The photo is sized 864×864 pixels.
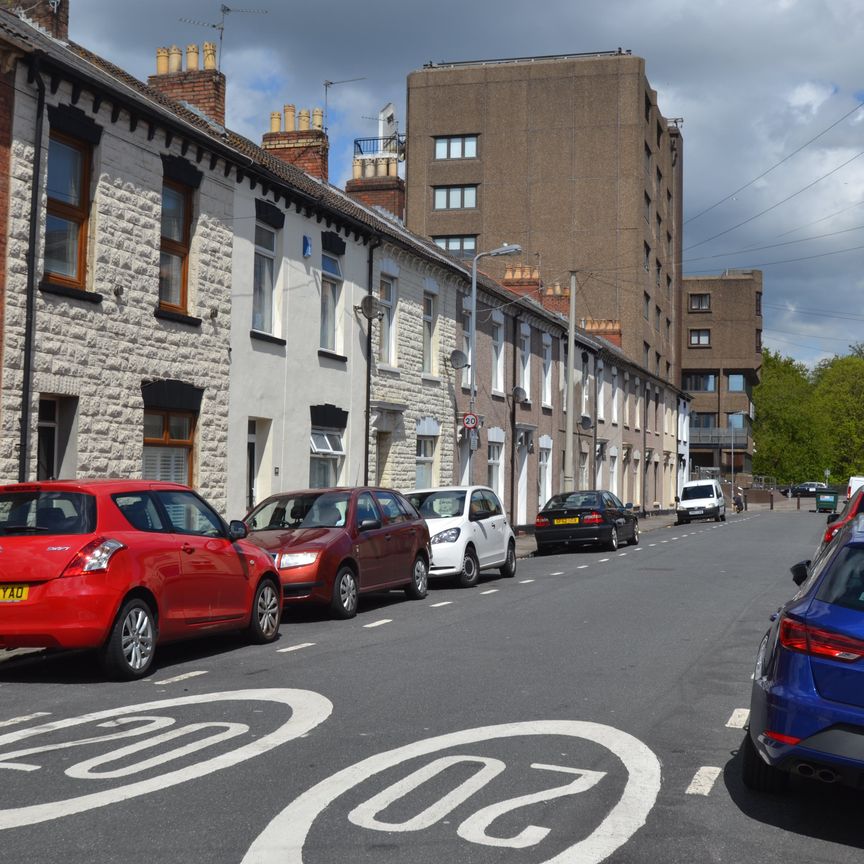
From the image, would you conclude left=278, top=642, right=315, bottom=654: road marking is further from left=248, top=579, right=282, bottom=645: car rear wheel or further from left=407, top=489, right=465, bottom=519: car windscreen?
left=407, top=489, right=465, bottom=519: car windscreen

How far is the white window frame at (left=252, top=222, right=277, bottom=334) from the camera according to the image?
1980 centimetres

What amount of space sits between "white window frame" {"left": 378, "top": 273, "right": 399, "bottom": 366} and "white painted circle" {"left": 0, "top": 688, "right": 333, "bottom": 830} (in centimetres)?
1716

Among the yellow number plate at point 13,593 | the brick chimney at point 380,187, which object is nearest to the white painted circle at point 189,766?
the yellow number plate at point 13,593

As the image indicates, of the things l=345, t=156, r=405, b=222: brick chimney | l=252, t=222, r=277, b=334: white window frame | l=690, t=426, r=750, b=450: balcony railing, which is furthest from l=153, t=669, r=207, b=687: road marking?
l=690, t=426, r=750, b=450: balcony railing

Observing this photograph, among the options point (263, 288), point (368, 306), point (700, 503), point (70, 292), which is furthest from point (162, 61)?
point (700, 503)

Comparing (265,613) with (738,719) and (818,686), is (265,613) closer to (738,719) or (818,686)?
(738,719)

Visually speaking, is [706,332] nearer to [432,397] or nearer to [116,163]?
[432,397]

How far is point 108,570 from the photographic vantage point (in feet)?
29.1

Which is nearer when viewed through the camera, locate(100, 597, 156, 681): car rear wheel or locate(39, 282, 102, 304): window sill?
locate(100, 597, 156, 681): car rear wheel

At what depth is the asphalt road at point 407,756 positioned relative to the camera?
5.01 m

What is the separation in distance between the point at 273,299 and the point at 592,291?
40145 millimetres

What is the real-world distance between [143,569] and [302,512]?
5296 mm

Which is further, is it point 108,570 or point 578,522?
point 578,522

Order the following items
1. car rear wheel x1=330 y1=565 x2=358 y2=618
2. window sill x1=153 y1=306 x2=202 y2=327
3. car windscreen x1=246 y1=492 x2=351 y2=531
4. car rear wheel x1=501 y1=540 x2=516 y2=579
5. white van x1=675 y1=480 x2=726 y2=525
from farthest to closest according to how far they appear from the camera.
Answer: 1. white van x1=675 y1=480 x2=726 y2=525
2. car rear wheel x1=501 y1=540 x2=516 y2=579
3. window sill x1=153 y1=306 x2=202 y2=327
4. car windscreen x1=246 y1=492 x2=351 y2=531
5. car rear wheel x1=330 y1=565 x2=358 y2=618
